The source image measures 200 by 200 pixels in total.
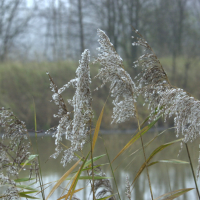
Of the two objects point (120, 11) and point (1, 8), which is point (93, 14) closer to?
point (120, 11)

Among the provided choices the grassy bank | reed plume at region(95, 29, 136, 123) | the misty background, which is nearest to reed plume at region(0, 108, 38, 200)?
reed plume at region(95, 29, 136, 123)

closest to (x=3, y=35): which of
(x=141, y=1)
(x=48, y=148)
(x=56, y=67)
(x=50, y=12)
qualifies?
(x=50, y=12)

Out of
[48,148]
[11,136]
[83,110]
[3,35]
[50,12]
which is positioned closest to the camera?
[83,110]

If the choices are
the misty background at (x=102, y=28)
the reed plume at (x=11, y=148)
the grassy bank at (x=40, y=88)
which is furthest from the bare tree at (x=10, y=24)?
the reed plume at (x=11, y=148)

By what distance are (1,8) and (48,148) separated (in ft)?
24.3

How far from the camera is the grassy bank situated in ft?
24.1

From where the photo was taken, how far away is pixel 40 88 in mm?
8273

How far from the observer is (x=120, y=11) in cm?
1059

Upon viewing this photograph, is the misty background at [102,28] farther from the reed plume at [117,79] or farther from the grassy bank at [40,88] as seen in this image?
the reed plume at [117,79]

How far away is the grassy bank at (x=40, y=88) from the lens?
24.1 ft

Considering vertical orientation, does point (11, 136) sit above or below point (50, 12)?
below

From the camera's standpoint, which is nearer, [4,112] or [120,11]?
[4,112]

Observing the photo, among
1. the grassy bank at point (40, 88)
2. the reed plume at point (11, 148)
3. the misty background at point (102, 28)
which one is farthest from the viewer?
the misty background at point (102, 28)

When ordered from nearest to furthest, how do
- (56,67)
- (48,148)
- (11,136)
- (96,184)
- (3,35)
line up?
(11,136) < (96,184) < (48,148) < (56,67) < (3,35)
